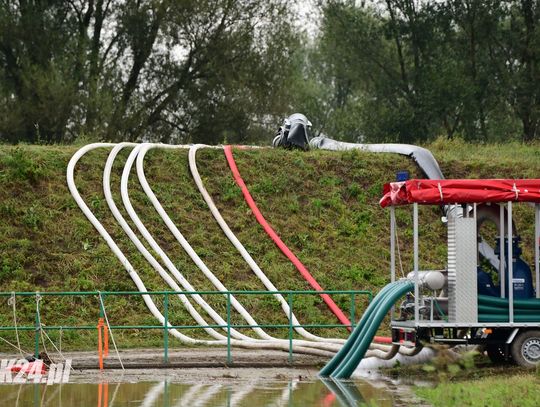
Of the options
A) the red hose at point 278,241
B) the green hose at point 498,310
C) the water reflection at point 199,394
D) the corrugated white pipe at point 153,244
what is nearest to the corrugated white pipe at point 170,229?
the corrugated white pipe at point 153,244

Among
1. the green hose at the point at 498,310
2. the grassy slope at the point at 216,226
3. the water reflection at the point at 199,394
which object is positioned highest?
the grassy slope at the point at 216,226

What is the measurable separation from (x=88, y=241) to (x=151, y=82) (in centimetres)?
1690

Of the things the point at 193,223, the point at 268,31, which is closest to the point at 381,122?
the point at 268,31

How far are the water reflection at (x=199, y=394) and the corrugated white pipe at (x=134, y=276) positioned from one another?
3151mm

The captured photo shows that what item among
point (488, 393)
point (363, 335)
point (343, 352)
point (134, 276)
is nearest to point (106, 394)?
point (343, 352)

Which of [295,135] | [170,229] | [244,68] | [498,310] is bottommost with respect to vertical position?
[498,310]

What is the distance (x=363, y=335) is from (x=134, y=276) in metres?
7.88

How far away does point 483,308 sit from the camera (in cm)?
1791

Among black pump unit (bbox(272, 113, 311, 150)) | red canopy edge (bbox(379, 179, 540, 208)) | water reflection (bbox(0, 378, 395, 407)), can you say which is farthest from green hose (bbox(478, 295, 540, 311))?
black pump unit (bbox(272, 113, 311, 150))

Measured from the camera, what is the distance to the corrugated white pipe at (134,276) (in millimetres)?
20922

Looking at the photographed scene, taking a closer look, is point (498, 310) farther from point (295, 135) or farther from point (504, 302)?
point (295, 135)

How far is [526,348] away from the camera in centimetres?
1800

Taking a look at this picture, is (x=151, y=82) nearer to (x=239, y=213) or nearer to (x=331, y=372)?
(x=239, y=213)

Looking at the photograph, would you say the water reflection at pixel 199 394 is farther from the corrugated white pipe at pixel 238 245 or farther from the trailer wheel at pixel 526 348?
the corrugated white pipe at pixel 238 245
